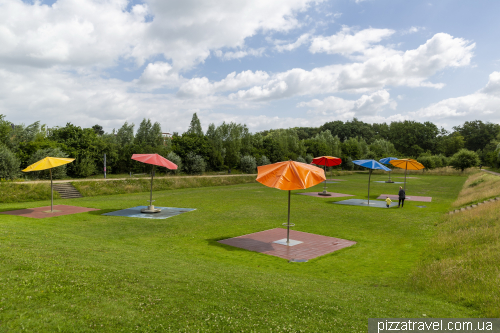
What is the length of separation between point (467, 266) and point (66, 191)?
99.7ft

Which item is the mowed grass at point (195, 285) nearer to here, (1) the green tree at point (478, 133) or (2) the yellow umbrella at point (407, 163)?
(2) the yellow umbrella at point (407, 163)

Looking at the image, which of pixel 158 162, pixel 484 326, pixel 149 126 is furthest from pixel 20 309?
pixel 149 126

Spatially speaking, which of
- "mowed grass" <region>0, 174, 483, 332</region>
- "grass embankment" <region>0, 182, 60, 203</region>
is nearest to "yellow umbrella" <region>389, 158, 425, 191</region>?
"mowed grass" <region>0, 174, 483, 332</region>

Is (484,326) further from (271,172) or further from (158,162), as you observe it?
(158,162)

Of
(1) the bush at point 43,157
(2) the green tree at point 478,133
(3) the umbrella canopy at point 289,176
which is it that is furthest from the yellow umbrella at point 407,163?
(2) the green tree at point 478,133

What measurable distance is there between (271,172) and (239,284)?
18.3 feet

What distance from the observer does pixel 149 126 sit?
61.4 meters

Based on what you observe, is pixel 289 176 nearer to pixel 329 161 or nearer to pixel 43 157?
pixel 329 161

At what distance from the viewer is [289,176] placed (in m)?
12.0

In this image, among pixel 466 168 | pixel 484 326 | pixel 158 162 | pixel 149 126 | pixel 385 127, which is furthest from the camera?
pixel 385 127

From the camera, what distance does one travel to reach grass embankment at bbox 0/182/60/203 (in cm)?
2541

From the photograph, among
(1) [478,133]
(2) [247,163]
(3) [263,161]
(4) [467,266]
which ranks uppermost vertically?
(1) [478,133]

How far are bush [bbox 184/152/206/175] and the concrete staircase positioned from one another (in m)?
26.0

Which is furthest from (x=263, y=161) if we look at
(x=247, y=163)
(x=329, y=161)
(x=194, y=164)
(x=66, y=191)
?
(x=66, y=191)
